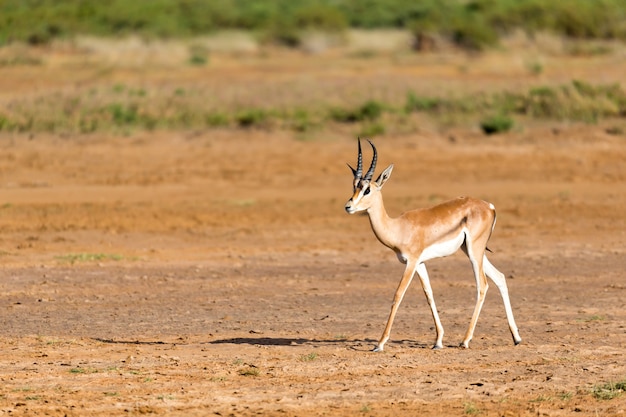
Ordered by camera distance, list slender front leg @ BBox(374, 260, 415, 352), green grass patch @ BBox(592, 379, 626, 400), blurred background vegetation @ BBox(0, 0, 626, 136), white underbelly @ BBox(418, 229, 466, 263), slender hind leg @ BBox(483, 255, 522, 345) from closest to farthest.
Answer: green grass patch @ BBox(592, 379, 626, 400) → slender front leg @ BBox(374, 260, 415, 352) → white underbelly @ BBox(418, 229, 466, 263) → slender hind leg @ BBox(483, 255, 522, 345) → blurred background vegetation @ BBox(0, 0, 626, 136)

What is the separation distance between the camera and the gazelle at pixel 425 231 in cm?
987

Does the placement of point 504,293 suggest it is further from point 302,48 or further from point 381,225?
point 302,48

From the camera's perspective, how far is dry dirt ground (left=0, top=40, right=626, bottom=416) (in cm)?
882

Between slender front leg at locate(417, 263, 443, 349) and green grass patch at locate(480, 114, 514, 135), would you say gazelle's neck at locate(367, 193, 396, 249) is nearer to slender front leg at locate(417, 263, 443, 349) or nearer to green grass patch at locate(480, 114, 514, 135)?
slender front leg at locate(417, 263, 443, 349)

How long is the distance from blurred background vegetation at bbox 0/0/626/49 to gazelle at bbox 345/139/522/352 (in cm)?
2813

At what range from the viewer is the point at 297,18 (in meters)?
52.6

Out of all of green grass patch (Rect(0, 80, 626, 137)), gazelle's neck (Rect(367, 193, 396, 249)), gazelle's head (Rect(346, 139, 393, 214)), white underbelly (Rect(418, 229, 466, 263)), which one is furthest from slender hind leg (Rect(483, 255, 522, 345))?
green grass patch (Rect(0, 80, 626, 137))

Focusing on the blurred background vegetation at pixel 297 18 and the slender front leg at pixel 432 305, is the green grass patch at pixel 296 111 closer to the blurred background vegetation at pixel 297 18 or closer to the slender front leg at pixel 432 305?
the blurred background vegetation at pixel 297 18

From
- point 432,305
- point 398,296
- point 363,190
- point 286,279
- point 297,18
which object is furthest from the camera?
point 297,18

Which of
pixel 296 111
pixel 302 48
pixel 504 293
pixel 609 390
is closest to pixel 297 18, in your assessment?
pixel 302 48

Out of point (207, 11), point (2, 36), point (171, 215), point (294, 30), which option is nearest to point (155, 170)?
point (171, 215)

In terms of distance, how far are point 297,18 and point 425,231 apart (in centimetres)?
4353

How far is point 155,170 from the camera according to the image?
882 inches

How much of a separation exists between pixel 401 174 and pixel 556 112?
5.62m
